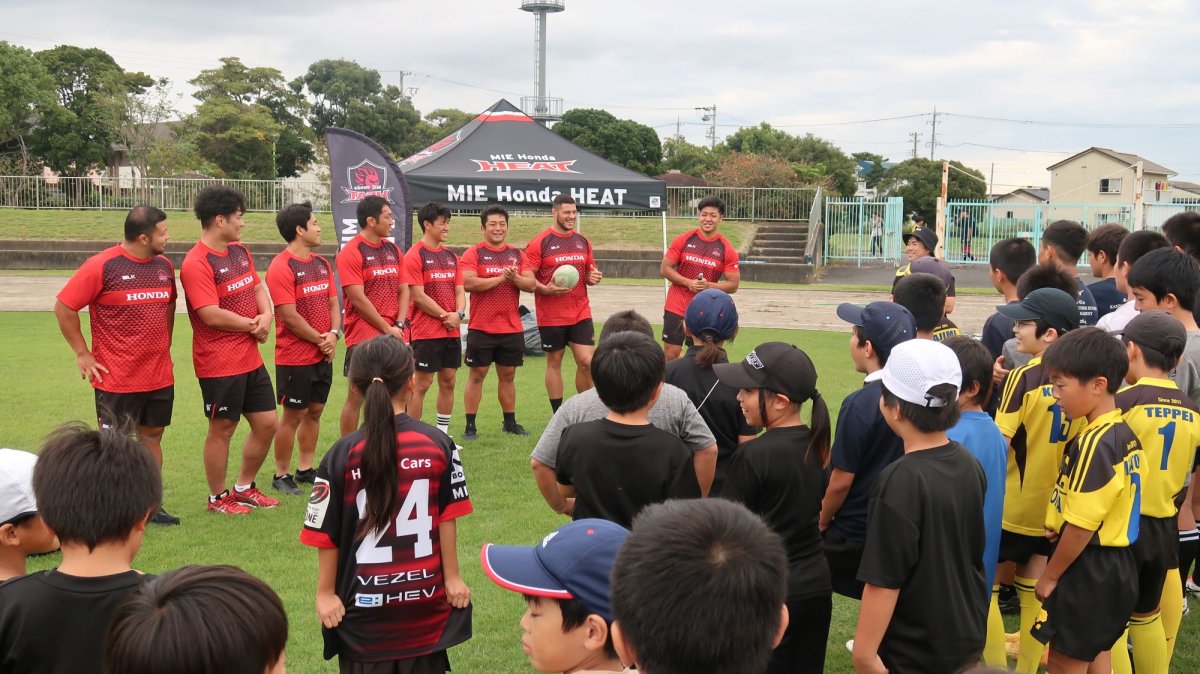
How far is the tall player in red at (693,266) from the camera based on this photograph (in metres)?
10.2

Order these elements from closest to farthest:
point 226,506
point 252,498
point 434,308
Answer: point 226,506
point 252,498
point 434,308

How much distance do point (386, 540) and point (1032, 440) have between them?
3128 millimetres

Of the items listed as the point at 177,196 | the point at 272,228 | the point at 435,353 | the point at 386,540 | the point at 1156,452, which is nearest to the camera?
the point at 386,540

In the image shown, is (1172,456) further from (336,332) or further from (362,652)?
(336,332)

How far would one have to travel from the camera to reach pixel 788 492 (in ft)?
11.8

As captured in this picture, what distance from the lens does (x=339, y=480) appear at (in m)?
3.38

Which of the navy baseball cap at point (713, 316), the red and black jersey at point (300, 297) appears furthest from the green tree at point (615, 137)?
the navy baseball cap at point (713, 316)

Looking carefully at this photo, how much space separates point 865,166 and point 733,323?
2382 inches

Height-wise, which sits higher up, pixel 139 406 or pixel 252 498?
pixel 139 406

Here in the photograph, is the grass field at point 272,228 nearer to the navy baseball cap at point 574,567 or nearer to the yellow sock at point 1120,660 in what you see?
the yellow sock at point 1120,660

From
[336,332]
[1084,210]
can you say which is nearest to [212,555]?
[336,332]

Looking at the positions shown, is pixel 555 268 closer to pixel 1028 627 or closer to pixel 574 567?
pixel 1028 627

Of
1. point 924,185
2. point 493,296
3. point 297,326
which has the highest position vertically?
point 924,185

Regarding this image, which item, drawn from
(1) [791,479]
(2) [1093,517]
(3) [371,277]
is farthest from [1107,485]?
(3) [371,277]
